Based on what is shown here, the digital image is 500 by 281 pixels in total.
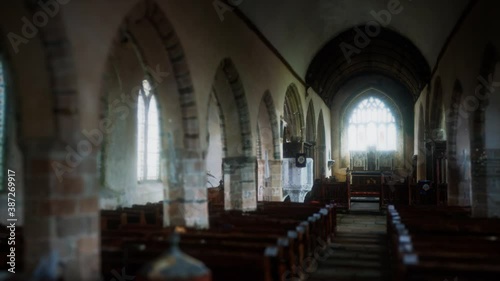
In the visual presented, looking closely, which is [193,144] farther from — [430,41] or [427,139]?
[427,139]

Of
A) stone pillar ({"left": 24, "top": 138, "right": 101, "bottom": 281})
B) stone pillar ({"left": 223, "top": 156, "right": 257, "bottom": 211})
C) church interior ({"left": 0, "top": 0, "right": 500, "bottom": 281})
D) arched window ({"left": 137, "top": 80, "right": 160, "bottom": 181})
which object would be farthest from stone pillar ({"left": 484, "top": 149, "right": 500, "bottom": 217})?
stone pillar ({"left": 24, "top": 138, "right": 101, "bottom": 281})

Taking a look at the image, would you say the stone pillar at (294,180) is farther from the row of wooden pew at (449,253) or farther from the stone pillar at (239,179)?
the row of wooden pew at (449,253)

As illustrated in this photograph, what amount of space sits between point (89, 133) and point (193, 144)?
265 centimetres

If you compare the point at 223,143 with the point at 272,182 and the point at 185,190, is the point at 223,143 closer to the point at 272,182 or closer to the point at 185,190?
the point at 185,190

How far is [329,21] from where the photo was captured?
13.5 meters

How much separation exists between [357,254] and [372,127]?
656 inches

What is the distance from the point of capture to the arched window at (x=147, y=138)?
1041cm

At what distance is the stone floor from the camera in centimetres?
652

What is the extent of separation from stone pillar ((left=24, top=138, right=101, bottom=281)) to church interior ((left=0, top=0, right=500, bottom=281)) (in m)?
0.01

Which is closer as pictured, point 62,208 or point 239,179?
point 62,208

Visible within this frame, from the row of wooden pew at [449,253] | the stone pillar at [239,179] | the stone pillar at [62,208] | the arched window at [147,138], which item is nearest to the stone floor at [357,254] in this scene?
the row of wooden pew at [449,253]

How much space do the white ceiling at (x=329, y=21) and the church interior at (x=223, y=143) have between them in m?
0.07

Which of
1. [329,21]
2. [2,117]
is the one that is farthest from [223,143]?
[329,21]

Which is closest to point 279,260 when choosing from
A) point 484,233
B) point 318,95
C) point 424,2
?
point 484,233
